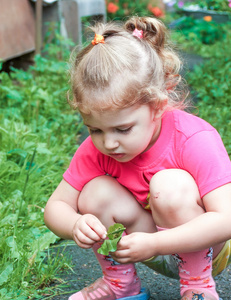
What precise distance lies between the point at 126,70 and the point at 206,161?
359mm

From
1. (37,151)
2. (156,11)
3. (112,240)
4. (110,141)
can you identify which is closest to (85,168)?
(110,141)

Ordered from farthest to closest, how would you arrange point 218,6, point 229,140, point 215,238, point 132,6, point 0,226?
1. point 132,6
2. point 218,6
3. point 229,140
4. point 0,226
5. point 215,238

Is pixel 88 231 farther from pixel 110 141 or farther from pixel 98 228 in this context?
pixel 110 141

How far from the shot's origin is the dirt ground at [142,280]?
1.93 metres

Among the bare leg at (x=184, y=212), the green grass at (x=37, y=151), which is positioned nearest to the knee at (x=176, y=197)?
the bare leg at (x=184, y=212)

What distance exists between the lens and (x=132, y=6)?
7934 millimetres

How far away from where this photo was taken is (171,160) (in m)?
1.71

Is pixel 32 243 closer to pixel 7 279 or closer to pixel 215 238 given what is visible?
pixel 7 279

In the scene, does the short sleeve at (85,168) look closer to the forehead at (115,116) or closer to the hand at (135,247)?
the forehead at (115,116)

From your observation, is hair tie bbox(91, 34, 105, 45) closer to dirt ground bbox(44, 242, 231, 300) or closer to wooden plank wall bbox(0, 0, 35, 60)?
dirt ground bbox(44, 242, 231, 300)

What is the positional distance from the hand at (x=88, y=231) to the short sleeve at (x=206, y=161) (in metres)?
0.31

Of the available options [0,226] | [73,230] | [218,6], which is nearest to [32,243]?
[0,226]

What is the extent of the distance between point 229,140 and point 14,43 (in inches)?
72.9

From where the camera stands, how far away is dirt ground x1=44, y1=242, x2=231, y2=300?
193 centimetres
